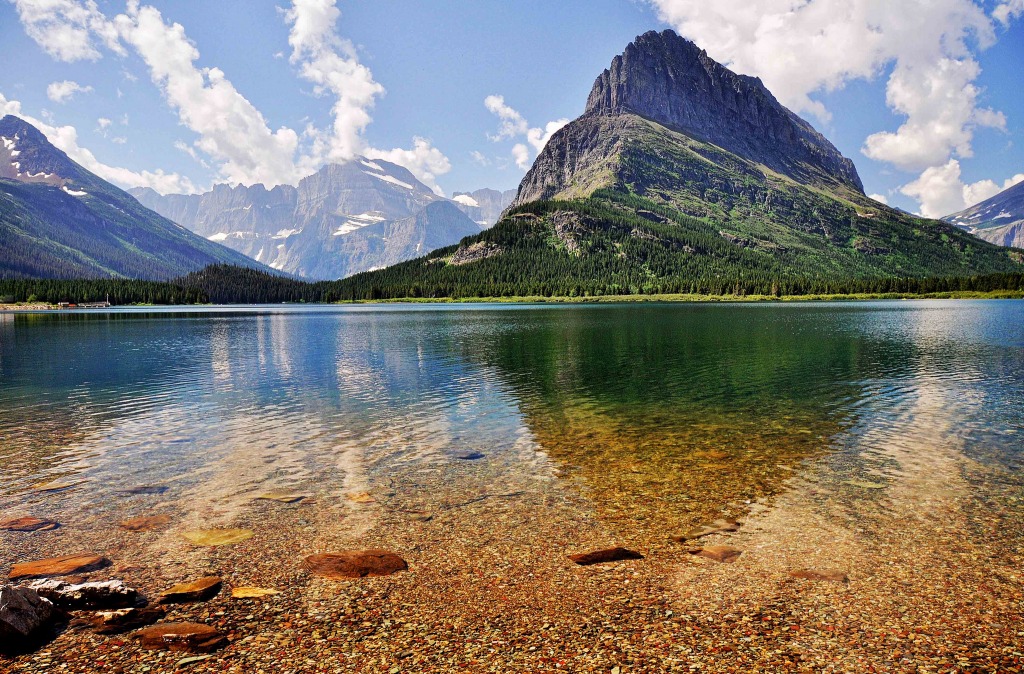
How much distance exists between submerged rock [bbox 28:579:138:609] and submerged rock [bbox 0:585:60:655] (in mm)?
441

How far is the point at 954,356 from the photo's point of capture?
5975cm

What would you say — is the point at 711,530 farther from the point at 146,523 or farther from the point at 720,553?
the point at 146,523

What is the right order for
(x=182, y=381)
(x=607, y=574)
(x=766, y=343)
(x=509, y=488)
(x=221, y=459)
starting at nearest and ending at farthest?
(x=607, y=574)
(x=509, y=488)
(x=221, y=459)
(x=182, y=381)
(x=766, y=343)

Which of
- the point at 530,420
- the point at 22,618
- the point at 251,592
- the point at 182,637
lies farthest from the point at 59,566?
the point at 530,420

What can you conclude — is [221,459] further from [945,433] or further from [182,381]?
[945,433]

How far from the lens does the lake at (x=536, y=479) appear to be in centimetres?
1316

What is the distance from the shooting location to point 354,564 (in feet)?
48.0

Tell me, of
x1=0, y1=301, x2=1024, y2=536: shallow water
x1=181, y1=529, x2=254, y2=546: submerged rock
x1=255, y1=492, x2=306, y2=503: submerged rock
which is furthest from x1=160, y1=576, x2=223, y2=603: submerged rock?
x1=255, y1=492, x2=306, y2=503: submerged rock

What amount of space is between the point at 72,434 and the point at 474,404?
22.8m

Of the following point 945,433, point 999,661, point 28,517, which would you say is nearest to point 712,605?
point 999,661

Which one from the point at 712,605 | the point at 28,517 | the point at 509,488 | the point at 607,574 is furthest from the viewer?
the point at 509,488

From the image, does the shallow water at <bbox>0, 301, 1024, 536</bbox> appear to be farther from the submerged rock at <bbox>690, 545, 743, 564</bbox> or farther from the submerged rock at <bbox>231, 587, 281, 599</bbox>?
the submerged rock at <bbox>231, 587, 281, 599</bbox>

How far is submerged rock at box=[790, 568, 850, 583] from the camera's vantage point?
13516mm

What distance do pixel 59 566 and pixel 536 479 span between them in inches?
581
